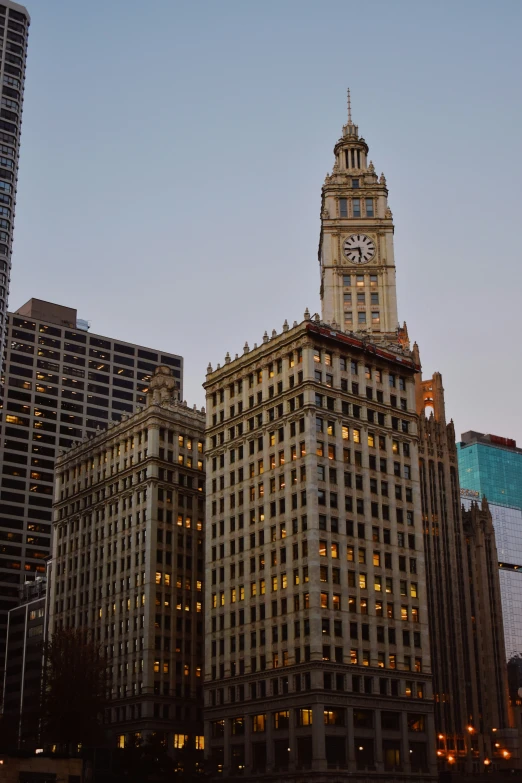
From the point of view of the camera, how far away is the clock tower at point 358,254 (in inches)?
6673

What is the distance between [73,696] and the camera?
132375 millimetres

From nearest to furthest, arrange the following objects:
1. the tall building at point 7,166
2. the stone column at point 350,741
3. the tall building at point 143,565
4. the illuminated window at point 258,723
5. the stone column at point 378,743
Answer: the stone column at point 350,741 < the stone column at point 378,743 < the illuminated window at point 258,723 < the tall building at point 143,565 < the tall building at point 7,166

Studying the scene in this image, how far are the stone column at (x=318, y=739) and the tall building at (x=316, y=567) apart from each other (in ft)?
0.46

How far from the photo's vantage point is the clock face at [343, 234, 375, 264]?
174 m

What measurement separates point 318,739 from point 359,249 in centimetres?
8358

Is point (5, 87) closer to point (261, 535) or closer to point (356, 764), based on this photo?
point (261, 535)

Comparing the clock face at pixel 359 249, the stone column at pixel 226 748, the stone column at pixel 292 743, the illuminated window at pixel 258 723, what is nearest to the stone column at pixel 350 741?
the stone column at pixel 292 743

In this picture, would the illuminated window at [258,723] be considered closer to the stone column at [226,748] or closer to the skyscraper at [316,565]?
the skyscraper at [316,565]

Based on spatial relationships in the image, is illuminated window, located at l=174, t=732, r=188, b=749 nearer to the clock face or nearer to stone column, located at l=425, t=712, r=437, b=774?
stone column, located at l=425, t=712, r=437, b=774

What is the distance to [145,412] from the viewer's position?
164875mm

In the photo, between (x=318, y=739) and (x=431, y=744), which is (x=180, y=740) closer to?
(x=318, y=739)

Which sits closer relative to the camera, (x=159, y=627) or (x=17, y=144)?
(x=159, y=627)

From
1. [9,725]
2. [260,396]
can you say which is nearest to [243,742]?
[9,725]

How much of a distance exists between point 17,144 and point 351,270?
6907cm
